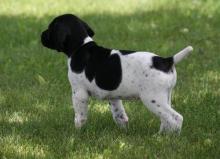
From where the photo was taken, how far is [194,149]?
6.36m

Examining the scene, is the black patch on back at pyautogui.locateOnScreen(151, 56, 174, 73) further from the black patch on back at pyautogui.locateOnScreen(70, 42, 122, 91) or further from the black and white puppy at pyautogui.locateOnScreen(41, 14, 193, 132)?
the black patch on back at pyautogui.locateOnScreen(70, 42, 122, 91)

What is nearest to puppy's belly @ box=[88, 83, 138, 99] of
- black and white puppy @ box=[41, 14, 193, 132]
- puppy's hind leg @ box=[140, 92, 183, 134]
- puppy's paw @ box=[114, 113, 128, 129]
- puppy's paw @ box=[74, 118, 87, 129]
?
black and white puppy @ box=[41, 14, 193, 132]

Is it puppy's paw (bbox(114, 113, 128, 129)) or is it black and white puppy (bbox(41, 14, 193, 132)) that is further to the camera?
puppy's paw (bbox(114, 113, 128, 129))

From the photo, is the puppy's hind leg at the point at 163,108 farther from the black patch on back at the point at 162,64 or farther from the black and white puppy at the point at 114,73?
the black patch on back at the point at 162,64

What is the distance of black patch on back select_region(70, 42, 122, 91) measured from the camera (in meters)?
6.54

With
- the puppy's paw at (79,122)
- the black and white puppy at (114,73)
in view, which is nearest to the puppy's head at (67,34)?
the black and white puppy at (114,73)

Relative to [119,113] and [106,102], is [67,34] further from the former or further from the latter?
[106,102]

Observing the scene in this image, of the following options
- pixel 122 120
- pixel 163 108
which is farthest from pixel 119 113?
pixel 163 108

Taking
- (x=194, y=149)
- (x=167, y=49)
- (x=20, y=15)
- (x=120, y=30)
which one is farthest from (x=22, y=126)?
(x=20, y=15)

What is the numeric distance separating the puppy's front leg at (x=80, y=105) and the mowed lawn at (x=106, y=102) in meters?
0.11

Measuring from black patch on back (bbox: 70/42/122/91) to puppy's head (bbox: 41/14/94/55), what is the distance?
0.33 ft

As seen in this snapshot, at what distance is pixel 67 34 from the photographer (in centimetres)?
690

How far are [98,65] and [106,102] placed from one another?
174 cm

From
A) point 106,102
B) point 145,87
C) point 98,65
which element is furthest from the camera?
point 106,102
